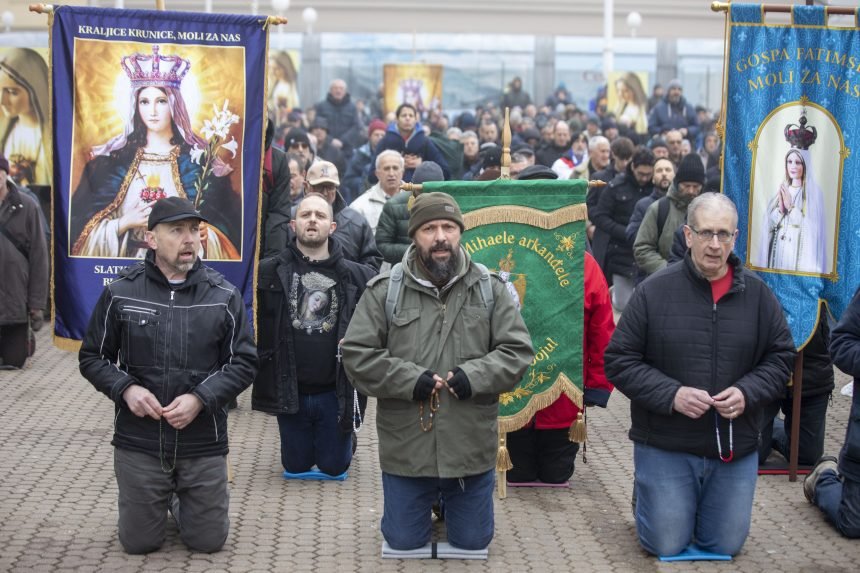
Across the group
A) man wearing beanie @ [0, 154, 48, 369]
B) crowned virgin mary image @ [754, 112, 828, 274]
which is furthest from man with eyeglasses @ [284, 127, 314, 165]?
crowned virgin mary image @ [754, 112, 828, 274]

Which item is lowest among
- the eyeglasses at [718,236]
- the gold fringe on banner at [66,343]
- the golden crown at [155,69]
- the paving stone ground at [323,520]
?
the paving stone ground at [323,520]

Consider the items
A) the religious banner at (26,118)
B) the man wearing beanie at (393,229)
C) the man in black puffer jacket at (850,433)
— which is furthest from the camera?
the religious banner at (26,118)

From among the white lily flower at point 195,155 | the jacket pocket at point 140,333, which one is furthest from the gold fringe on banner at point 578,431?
the white lily flower at point 195,155

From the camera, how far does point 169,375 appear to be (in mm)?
6859

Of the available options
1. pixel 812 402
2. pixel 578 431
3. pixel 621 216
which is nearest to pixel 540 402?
pixel 578 431

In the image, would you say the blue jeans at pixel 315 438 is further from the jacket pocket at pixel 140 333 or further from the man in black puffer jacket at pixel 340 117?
the man in black puffer jacket at pixel 340 117

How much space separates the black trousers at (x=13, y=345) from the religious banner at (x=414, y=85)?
13.2 meters

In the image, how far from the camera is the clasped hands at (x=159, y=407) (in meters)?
6.73

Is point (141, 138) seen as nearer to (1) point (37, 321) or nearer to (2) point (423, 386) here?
(2) point (423, 386)

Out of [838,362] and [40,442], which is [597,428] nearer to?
[838,362]

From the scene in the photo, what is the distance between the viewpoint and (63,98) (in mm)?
8383

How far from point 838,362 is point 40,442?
531 cm

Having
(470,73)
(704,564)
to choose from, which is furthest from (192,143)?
(470,73)

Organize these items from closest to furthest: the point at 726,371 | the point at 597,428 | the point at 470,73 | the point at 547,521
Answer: the point at 726,371 < the point at 547,521 < the point at 597,428 < the point at 470,73
